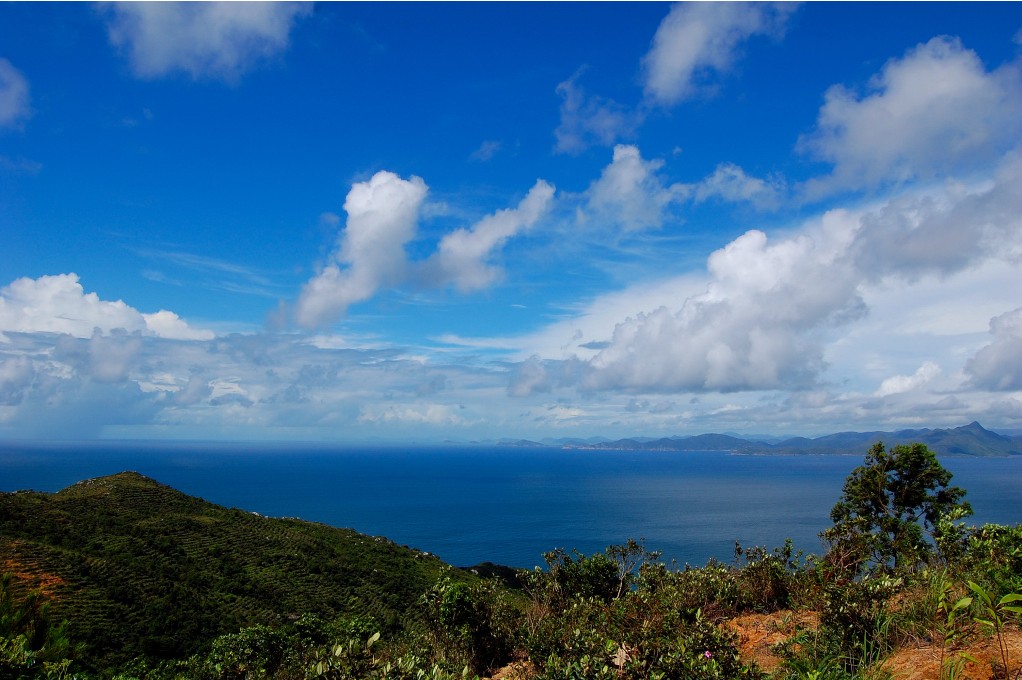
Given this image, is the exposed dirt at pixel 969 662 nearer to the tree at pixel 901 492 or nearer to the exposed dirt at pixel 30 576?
the tree at pixel 901 492

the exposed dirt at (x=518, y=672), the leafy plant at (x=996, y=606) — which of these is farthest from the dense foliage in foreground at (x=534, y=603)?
the exposed dirt at (x=518, y=672)

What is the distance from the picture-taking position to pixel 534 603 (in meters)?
12.5

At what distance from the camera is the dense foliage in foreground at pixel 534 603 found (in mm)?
7066

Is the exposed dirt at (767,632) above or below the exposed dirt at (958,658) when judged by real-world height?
below

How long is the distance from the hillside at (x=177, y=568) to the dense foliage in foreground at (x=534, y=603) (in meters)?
0.23

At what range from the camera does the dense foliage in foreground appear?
7.07 metres

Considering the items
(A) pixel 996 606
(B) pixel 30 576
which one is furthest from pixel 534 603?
(B) pixel 30 576

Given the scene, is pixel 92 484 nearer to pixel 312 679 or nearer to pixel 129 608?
pixel 129 608

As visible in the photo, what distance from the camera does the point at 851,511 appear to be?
3219 centimetres

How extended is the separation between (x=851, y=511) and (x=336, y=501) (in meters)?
174

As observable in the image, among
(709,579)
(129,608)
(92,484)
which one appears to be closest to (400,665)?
(709,579)

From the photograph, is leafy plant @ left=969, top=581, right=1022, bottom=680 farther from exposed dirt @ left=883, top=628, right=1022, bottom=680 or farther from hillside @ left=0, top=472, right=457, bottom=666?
hillside @ left=0, top=472, right=457, bottom=666

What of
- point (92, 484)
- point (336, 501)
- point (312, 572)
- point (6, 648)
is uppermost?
point (6, 648)

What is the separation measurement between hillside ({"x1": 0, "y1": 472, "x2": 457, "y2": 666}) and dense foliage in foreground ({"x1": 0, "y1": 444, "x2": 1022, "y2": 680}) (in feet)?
0.76
